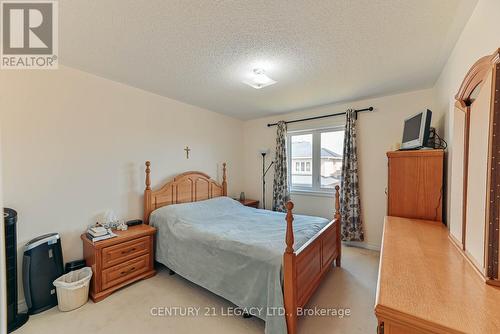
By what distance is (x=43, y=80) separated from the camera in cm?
214

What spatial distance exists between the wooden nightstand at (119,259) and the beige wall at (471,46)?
9.95ft

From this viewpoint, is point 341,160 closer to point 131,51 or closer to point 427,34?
point 427,34

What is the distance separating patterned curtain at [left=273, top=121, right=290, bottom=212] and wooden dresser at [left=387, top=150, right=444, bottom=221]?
1.98 metres

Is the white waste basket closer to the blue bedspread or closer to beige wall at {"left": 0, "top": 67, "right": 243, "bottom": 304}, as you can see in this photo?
beige wall at {"left": 0, "top": 67, "right": 243, "bottom": 304}

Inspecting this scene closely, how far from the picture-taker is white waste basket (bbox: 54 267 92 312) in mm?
1960

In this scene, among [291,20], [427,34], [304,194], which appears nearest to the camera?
[291,20]

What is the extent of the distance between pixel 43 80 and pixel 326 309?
3636mm

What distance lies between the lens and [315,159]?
13.0ft

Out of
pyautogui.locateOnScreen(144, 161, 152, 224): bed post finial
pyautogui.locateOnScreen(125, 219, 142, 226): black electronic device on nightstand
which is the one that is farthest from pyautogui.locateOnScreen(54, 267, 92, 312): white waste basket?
pyautogui.locateOnScreen(144, 161, 152, 224): bed post finial

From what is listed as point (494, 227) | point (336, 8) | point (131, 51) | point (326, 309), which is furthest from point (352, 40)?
point (326, 309)

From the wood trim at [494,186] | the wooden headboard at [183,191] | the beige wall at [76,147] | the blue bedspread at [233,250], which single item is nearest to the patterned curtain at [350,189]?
the blue bedspread at [233,250]

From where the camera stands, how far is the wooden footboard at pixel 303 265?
1.61 m

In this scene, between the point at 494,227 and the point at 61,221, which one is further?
the point at 61,221

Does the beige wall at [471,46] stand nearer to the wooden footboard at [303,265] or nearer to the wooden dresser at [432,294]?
the wooden dresser at [432,294]
